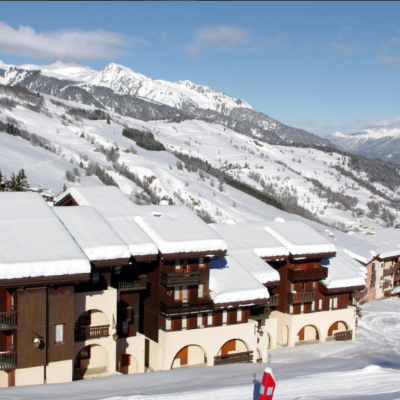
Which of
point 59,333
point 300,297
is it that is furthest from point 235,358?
point 59,333

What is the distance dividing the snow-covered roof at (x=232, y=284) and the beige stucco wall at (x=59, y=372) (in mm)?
8175

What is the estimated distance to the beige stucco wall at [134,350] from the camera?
25125 mm

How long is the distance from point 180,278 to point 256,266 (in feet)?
19.9

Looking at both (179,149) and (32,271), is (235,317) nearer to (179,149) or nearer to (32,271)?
(32,271)

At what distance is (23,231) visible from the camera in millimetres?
21234

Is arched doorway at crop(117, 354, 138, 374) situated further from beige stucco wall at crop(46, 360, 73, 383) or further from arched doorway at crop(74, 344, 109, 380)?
beige stucco wall at crop(46, 360, 73, 383)

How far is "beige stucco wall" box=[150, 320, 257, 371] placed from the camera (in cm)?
2606

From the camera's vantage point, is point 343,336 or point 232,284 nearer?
point 232,284

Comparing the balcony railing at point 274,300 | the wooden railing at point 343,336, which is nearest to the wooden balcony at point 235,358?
the balcony railing at point 274,300

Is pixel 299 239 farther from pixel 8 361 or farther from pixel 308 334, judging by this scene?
pixel 8 361

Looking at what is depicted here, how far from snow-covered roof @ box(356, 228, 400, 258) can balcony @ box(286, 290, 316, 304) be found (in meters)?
20.1

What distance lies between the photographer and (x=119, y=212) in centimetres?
2725

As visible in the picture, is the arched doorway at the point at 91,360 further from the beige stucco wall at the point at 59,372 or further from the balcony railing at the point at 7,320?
the balcony railing at the point at 7,320

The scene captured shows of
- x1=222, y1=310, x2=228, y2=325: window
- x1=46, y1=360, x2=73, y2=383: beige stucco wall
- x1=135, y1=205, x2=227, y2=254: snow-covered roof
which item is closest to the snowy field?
x1=46, y1=360, x2=73, y2=383: beige stucco wall
